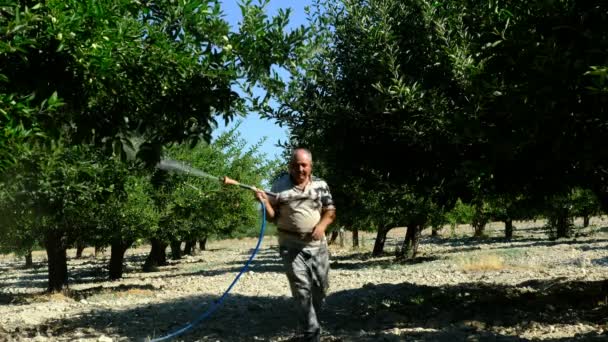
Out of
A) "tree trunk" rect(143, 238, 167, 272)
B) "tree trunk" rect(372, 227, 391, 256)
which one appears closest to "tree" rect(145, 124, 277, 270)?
"tree trunk" rect(143, 238, 167, 272)

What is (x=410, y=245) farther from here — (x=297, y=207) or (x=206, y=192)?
(x=297, y=207)

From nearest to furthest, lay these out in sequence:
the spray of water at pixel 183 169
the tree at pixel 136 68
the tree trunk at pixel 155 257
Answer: the tree at pixel 136 68, the spray of water at pixel 183 169, the tree trunk at pixel 155 257

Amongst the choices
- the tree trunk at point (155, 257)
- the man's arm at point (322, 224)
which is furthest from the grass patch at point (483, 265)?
the tree trunk at point (155, 257)

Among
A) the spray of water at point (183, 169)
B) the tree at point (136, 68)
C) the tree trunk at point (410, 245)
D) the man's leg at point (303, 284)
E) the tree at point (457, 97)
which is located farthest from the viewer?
the tree trunk at point (410, 245)

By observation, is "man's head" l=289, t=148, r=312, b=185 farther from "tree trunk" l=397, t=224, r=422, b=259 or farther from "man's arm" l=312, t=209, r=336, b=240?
"tree trunk" l=397, t=224, r=422, b=259

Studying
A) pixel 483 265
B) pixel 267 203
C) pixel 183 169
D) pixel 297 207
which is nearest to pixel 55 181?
pixel 183 169

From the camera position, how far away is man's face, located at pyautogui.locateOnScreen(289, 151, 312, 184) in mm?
6566

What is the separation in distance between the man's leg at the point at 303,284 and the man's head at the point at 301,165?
2.53 ft

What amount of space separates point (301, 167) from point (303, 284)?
123cm

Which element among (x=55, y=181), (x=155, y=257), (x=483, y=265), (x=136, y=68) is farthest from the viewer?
(x=155, y=257)

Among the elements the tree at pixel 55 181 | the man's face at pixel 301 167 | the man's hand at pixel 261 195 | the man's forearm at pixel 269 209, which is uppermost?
the tree at pixel 55 181

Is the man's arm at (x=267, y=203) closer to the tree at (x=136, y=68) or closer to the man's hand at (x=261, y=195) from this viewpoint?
the man's hand at (x=261, y=195)

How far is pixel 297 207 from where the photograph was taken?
657cm

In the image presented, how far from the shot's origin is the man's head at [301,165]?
6.56 metres
